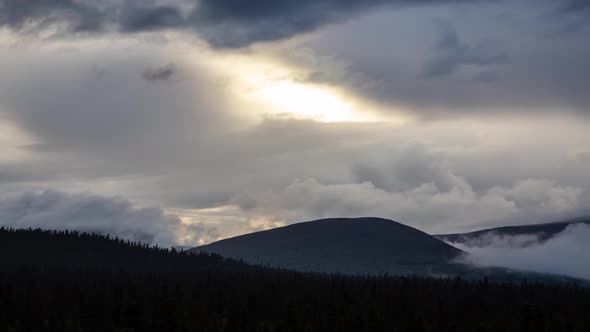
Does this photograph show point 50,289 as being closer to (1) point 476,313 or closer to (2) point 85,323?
(2) point 85,323

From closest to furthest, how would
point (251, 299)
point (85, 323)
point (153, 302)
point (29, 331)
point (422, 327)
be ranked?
1. point (422, 327)
2. point (29, 331)
3. point (85, 323)
4. point (153, 302)
5. point (251, 299)

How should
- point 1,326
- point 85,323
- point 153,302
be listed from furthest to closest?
point 153,302
point 85,323
point 1,326

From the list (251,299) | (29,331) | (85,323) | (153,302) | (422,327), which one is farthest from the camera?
(251,299)

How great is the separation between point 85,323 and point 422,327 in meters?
74.4

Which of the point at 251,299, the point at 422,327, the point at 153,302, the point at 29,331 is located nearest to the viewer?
the point at 422,327

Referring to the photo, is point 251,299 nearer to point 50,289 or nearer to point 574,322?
point 50,289

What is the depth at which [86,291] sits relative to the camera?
18862 cm

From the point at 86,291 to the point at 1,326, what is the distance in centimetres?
5558

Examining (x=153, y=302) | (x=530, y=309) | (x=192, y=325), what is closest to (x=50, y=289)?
(x=153, y=302)

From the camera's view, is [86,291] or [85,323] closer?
[85,323]

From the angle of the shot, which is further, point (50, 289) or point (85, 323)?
point (50, 289)

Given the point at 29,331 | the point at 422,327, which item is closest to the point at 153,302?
the point at 29,331

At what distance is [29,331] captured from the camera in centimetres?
14912

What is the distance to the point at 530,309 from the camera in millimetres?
123625
